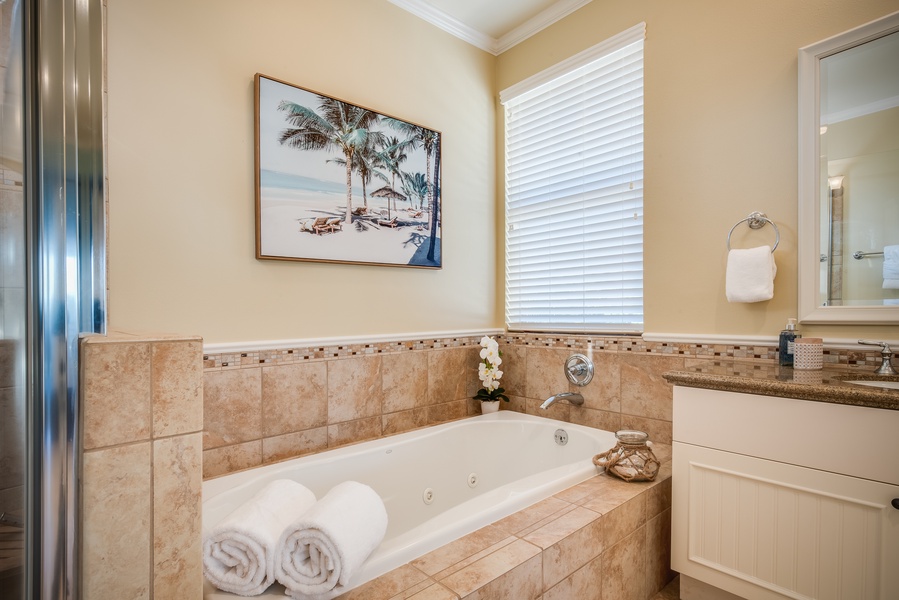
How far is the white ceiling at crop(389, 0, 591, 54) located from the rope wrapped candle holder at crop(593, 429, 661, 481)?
7.27 ft

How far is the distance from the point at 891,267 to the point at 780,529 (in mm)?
952

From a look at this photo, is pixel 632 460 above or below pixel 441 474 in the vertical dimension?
above

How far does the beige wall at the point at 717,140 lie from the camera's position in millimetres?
1746

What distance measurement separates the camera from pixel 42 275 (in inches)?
25.9

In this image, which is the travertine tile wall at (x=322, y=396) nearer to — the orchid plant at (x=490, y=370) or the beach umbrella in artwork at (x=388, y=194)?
the orchid plant at (x=490, y=370)

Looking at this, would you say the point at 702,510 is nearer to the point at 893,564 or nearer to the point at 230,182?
the point at 893,564

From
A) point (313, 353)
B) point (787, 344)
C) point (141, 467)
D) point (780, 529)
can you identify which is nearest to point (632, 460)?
point (780, 529)

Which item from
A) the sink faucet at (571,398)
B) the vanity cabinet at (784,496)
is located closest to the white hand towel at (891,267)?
the vanity cabinet at (784,496)

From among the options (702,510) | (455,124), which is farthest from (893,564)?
(455,124)

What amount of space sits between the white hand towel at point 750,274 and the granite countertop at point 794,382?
0.89 feet

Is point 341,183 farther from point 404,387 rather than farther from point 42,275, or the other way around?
point 42,275

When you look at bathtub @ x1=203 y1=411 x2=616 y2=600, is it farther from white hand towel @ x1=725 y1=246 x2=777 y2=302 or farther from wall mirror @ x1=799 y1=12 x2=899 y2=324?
wall mirror @ x1=799 y1=12 x2=899 y2=324

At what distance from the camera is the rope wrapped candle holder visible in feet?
5.54

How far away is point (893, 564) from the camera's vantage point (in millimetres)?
1190
